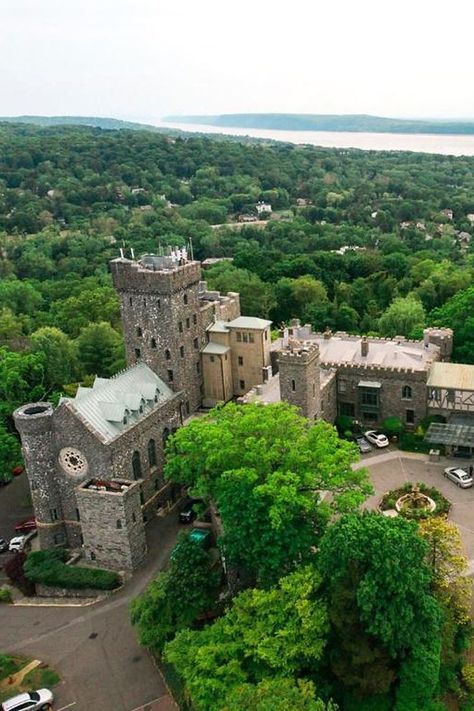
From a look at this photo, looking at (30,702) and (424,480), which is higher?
(424,480)

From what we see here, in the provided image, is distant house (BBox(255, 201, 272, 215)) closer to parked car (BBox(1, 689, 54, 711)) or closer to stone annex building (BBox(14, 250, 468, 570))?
stone annex building (BBox(14, 250, 468, 570))

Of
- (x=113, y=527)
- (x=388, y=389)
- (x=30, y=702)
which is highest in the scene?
(x=388, y=389)

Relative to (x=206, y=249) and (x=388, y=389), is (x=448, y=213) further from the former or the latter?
(x=388, y=389)

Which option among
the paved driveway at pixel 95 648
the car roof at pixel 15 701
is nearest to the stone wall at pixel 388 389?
the paved driveway at pixel 95 648

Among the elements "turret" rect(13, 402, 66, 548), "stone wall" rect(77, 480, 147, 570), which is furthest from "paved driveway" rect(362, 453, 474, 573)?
"turret" rect(13, 402, 66, 548)

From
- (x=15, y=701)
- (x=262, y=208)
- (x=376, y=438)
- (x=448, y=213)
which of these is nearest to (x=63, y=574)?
(x=15, y=701)

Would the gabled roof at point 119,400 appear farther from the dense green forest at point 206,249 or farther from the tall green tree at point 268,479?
the dense green forest at point 206,249

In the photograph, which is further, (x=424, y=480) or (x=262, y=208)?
(x=262, y=208)
